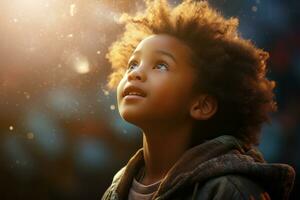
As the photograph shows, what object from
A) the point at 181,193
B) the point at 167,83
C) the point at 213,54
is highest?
the point at 213,54

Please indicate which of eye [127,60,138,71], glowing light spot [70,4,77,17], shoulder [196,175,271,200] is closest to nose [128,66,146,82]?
eye [127,60,138,71]

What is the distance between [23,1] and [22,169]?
0.98m

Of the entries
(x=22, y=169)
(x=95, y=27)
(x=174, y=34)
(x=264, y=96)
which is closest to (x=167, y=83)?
(x=174, y=34)

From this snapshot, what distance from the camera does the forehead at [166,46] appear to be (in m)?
1.58

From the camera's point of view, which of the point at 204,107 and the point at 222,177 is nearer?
the point at 222,177

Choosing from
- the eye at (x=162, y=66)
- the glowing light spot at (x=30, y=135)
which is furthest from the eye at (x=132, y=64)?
the glowing light spot at (x=30, y=135)

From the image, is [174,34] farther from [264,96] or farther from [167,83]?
[264,96]

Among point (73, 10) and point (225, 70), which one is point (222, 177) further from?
point (73, 10)

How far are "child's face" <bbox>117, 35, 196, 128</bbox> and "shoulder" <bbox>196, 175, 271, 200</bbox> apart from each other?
0.27 m

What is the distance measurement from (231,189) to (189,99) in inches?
13.9

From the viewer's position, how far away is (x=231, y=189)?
1306mm

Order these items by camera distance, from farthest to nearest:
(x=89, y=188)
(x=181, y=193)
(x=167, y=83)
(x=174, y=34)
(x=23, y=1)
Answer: (x=89, y=188)
(x=23, y=1)
(x=174, y=34)
(x=167, y=83)
(x=181, y=193)

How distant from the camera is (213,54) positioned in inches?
62.8

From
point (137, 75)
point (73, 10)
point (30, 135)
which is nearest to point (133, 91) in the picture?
point (137, 75)
